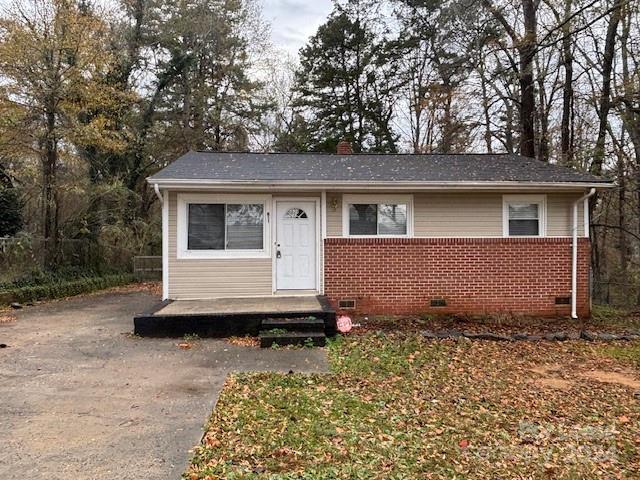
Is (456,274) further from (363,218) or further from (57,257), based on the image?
(57,257)

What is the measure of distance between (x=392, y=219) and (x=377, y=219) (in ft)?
1.05

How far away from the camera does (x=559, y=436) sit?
153 inches

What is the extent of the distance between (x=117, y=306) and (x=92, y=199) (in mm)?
5055

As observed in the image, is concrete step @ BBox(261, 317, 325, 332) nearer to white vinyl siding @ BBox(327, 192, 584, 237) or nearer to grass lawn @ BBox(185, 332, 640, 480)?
grass lawn @ BBox(185, 332, 640, 480)

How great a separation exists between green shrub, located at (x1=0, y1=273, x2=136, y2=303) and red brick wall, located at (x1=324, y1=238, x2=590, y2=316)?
26.0 ft

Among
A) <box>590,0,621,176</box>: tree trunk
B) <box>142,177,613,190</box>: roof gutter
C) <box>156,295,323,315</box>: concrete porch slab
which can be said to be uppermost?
<box>590,0,621,176</box>: tree trunk

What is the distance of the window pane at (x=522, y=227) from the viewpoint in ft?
30.7

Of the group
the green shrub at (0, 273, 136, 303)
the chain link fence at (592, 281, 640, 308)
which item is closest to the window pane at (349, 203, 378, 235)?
the green shrub at (0, 273, 136, 303)

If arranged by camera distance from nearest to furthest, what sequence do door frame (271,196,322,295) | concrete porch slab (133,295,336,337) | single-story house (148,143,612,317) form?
concrete porch slab (133,295,336,337) → single-story house (148,143,612,317) → door frame (271,196,322,295)

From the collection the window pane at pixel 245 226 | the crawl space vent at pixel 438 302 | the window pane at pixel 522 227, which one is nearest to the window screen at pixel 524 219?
the window pane at pixel 522 227

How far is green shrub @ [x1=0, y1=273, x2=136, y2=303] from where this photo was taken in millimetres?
10914

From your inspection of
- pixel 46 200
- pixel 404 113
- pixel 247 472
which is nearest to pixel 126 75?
pixel 46 200

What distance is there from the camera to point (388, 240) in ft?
29.7

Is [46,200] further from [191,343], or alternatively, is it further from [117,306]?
[191,343]
